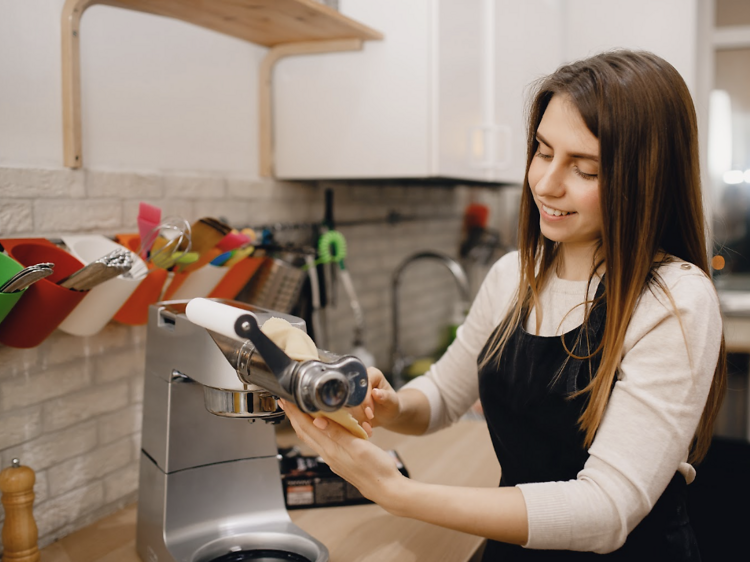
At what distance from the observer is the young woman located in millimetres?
895

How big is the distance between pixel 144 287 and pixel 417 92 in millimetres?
813

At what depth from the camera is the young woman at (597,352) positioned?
0.89 meters

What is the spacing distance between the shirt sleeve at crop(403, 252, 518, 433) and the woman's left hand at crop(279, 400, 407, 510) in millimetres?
400

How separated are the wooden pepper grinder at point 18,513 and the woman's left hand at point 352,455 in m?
0.47

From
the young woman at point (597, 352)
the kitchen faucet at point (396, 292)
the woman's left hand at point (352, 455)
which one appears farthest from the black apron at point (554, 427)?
the kitchen faucet at point (396, 292)

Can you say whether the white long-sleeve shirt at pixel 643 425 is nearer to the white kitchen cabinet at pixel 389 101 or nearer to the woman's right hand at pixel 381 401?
the woman's right hand at pixel 381 401

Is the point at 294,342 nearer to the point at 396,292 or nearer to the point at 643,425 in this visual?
the point at 643,425

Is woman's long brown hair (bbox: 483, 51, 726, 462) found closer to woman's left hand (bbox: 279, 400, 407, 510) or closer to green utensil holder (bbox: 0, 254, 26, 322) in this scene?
woman's left hand (bbox: 279, 400, 407, 510)

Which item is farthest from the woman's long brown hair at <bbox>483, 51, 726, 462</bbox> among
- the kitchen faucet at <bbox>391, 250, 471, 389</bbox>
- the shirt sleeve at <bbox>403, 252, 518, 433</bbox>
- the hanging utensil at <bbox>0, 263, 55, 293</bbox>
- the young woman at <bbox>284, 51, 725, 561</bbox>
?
the kitchen faucet at <bbox>391, 250, 471, 389</bbox>

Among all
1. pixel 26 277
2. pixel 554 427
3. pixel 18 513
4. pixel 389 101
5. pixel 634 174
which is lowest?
pixel 18 513

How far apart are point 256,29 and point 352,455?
3.70 ft

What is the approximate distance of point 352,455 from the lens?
90cm

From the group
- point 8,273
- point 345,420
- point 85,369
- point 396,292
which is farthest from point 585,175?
point 396,292

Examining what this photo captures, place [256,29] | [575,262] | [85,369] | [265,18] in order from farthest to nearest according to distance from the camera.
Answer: [256,29] < [265,18] < [85,369] < [575,262]
